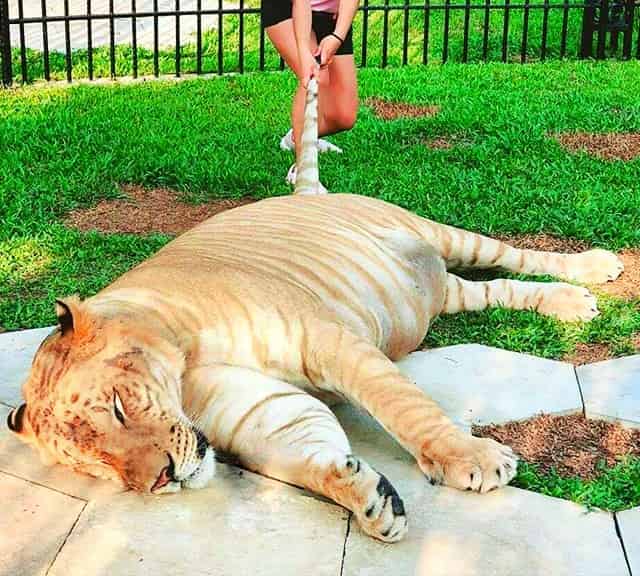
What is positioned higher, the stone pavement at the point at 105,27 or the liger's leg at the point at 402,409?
the stone pavement at the point at 105,27

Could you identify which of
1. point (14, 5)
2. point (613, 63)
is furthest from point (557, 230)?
point (14, 5)

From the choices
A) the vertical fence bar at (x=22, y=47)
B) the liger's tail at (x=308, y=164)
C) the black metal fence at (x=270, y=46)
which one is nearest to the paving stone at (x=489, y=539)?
the liger's tail at (x=308, y=164)

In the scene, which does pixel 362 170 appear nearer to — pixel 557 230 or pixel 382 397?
pixel 557 230

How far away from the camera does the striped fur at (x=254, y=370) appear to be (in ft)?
11.0

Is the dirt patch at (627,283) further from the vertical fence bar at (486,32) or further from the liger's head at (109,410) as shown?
the vertical fence bar at (486,32)

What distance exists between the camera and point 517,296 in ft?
16.8

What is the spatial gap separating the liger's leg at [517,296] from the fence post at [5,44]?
5.96m

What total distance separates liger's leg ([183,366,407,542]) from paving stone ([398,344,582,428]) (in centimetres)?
60

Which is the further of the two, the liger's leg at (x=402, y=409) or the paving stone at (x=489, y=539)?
the liger's leg at (x=402, y=409)

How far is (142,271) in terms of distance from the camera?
4.08m

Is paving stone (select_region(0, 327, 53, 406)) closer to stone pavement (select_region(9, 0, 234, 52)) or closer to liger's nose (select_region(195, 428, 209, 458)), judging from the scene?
liger's nose (select_region(195, 428, 209, 458))

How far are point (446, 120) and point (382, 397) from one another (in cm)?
497

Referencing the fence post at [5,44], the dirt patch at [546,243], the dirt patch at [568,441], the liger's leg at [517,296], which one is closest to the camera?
the dirt patch at [568,441]

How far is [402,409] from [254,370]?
20.1 inches
